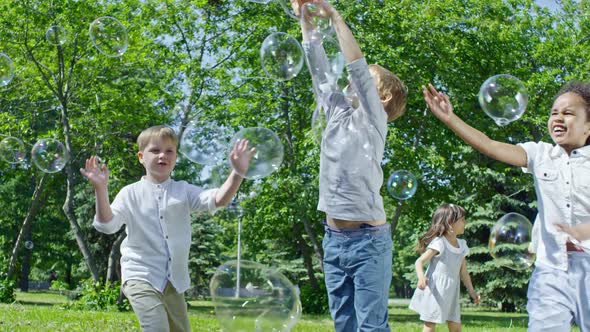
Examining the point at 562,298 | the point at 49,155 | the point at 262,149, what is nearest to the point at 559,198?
the point at 562,298

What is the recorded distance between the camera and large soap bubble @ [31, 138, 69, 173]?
27.5ft

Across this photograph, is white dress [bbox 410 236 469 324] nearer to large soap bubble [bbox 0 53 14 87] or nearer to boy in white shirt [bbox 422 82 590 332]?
boy in white shirt [bbox 422 82 590 332]

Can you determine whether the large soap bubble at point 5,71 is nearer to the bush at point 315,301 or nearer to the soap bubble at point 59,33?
the soap bubble at point 59,33

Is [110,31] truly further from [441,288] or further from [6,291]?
[6,291]

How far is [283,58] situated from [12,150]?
5178mm

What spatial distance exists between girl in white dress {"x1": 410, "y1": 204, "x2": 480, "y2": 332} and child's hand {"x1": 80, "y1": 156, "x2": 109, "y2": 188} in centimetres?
415

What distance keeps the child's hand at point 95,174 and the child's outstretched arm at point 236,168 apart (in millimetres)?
681

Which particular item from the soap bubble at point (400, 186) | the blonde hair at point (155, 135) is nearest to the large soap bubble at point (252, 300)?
the blonde hair at point (155, 135)

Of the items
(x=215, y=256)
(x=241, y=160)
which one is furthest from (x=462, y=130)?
(x=215, y=256)

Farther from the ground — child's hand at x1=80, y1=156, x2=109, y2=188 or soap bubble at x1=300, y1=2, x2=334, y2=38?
soap bubble at x1=300, y1=2, x2=334, y2=38

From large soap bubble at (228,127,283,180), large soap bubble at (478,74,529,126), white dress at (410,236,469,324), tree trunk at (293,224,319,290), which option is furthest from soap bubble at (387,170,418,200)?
tree trunk at (293,224,319,290)

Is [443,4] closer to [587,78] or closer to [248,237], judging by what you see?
[587,78]

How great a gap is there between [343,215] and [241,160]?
0.75 meters

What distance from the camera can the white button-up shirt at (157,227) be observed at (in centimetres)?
436
